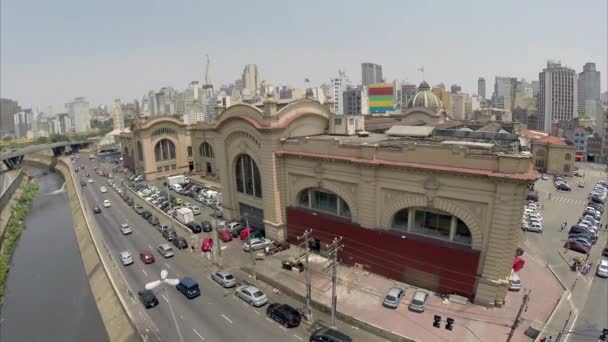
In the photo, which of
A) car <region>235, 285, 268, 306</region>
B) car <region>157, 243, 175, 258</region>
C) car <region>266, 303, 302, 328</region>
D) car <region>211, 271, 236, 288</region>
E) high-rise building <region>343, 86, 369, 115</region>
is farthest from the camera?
high-rise building <region>343, 86, 369, 115</region>

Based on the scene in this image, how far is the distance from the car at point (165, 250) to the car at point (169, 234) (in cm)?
327

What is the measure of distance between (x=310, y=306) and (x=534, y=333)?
16747 millimetres

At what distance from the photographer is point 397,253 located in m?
34.5

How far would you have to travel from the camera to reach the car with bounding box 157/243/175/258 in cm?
4472

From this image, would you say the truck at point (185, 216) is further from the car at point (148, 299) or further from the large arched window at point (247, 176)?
the car at point (148, 299)

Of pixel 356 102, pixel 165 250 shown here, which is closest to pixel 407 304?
pixel 165 250

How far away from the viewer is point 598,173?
307 feet

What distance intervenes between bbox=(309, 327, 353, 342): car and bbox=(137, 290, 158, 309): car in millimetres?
15399

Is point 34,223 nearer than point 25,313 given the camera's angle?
No

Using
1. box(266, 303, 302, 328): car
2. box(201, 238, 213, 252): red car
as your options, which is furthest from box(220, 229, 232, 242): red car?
box(266, 303, 302, 328): car

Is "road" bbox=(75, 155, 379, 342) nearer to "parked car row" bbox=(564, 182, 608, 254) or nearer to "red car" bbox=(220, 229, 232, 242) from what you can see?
"red car" bbox=(220, 229, 232, 242)

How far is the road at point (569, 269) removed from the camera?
1146 inches

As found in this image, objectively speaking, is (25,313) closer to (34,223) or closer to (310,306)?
(310,306)

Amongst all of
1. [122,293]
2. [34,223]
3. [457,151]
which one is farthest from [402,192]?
[34,223]
